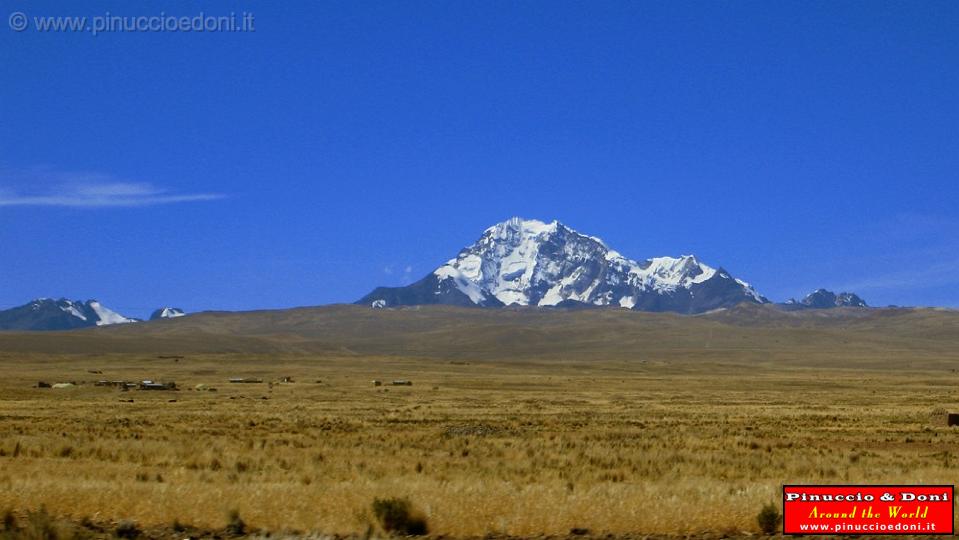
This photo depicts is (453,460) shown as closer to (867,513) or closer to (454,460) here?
(454,460)

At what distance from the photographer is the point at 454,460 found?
2619 cm

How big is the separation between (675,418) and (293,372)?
88.9m

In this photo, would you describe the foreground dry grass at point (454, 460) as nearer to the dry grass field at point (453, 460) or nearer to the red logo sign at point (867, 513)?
the dry grass field at point (453, 460)

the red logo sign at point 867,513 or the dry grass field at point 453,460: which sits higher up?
the red logo sign at point 867,513

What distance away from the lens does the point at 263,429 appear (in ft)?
120

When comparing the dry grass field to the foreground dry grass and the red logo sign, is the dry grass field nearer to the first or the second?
the foreground dry grass

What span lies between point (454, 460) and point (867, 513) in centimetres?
1288

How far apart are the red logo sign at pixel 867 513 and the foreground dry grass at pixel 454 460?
Result: 3.81 ft

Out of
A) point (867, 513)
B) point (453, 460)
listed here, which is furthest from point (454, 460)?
point (867, 513)

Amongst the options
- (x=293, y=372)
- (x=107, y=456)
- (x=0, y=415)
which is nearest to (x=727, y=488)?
(x=107, y=456)

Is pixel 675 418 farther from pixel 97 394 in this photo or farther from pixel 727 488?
pixel 97 394

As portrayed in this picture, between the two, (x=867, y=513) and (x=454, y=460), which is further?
(x=454, y=460)

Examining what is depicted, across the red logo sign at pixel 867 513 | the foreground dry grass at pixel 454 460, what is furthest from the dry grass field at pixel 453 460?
the red logo sign at pixel 867 513

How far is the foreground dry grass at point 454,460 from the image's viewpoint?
16.8m
